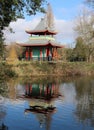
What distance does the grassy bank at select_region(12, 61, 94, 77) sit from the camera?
52.1 metres

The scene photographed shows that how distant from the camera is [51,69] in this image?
57.4m

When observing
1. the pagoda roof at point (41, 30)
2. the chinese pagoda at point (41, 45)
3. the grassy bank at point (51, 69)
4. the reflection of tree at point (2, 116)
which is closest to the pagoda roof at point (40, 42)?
the chinese pagoda at point (41, 45)

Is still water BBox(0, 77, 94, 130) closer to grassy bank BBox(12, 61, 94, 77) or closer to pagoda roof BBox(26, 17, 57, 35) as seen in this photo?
grassy bank BBox(12, 61, 94, 77)

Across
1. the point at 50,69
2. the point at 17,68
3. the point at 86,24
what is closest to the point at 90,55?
the point at 86,24

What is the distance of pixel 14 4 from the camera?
14414 millimetres

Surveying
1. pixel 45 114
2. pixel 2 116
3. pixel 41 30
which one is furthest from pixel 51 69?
pixel 2 116

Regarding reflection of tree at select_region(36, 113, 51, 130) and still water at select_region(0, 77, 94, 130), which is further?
reflection of tree at select_region(36, 113, 51, 130)

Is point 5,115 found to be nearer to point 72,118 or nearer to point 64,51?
point 72,118

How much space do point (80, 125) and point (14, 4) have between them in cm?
707

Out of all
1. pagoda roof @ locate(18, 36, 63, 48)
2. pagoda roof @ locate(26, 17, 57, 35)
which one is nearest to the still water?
pagoda roof @ locate(18, 36, 63, 48)

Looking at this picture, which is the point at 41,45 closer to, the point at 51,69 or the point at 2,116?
the point at 51,69

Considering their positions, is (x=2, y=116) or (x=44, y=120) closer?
(x=44, y=120)

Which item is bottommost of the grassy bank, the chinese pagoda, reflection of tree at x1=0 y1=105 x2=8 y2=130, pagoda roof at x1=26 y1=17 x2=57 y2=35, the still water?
the still water

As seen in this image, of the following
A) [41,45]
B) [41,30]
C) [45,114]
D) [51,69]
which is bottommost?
[45,114]
